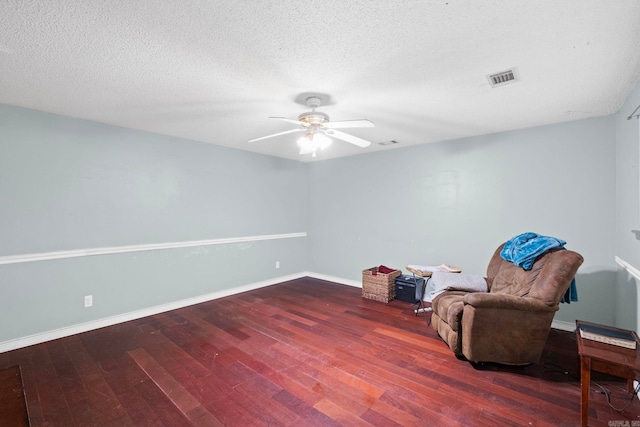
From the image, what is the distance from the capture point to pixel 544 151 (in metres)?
3.19

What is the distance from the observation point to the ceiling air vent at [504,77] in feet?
6.59

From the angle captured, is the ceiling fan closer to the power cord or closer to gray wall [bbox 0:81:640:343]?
gray wall [bbox 0:81:640:343]

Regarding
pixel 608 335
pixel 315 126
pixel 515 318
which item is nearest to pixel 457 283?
pixel 515 318

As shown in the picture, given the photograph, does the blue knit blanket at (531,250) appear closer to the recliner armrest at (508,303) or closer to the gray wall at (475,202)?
the recliner armrest at (508,303)

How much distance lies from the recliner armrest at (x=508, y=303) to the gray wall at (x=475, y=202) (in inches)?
52.8

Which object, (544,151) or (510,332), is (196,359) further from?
(544,151)

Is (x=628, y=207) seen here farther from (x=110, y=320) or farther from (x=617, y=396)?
(x=110, y=320)

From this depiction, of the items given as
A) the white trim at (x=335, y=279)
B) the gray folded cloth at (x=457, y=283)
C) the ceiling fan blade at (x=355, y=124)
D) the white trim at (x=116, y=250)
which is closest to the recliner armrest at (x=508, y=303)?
the gray folded cloth at (x=457, y=283)

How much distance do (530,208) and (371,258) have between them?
89.9 inches

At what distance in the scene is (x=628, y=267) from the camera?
7.57ft

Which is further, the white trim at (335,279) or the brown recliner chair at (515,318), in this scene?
the white trim at (335,279)

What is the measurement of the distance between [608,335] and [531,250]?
0.92 meters

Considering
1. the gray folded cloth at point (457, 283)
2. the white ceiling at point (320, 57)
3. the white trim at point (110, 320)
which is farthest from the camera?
the gray folded cloth at point (457, 283)

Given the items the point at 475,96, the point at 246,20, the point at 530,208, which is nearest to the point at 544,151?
the point at 530,208
